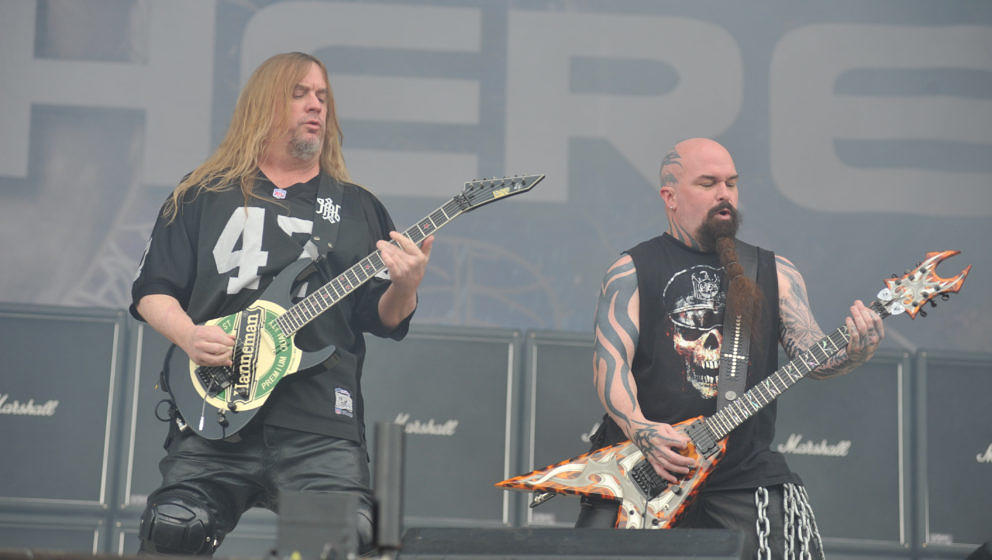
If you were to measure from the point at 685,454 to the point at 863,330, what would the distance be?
0.67 m

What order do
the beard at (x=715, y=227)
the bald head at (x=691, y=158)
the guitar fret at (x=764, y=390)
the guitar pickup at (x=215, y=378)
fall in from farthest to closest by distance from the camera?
the bald head at (x=691, y=158) → the beard at (x=715, y=227) → the guitar fret at (x=764, y=390) → the guitar pickup at (x=215, y=378)

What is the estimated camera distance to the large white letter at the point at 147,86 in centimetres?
511

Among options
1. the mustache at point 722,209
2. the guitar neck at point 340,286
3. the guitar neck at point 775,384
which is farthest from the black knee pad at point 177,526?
the mustache at point 722,209

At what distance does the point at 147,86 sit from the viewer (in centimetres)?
516

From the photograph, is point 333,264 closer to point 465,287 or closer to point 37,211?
point 465,287

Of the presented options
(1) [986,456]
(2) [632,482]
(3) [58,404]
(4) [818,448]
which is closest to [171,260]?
(3) [58,404]

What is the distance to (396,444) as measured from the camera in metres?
1.88

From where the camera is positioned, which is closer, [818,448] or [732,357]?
[732,357]

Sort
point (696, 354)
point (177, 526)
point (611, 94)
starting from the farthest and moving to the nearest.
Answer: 1. point (611, 94)
2. point (696, 354)
3. point (177, 526)

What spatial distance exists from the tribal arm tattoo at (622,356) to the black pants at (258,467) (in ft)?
2.65

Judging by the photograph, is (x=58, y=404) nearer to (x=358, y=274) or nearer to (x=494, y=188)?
(x=358, y=274)

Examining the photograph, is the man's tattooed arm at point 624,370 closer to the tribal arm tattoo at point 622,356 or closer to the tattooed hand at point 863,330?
the tribal arm tattoo at point 622,356

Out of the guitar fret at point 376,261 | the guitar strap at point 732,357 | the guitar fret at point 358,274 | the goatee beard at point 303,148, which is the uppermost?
the goatee beard at point 303,148

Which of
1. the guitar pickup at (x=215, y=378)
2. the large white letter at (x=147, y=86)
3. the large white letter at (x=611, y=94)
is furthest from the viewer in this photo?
the large white letter at (x=611, y=94)
